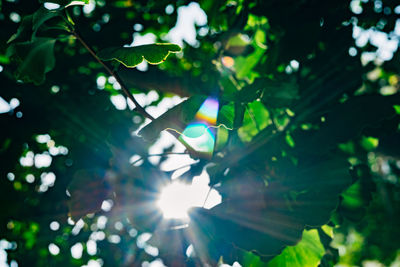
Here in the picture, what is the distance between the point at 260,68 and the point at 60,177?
1.64 meters

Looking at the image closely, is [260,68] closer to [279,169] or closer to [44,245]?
[279,169]

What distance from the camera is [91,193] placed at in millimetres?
1412

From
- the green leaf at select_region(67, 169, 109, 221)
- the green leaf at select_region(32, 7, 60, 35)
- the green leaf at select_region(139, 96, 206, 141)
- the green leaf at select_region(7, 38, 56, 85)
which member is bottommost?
the green leaf at select_region(67, 169, 109, 221)

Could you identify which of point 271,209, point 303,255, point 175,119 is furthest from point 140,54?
point 303,255

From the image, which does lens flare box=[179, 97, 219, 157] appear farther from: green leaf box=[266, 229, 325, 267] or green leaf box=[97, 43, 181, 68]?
green leaf box=[266, 229, 325, 267]

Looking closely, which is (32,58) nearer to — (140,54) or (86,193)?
(140,54)

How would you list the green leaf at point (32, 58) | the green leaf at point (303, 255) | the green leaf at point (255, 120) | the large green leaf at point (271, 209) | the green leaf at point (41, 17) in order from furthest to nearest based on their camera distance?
the green leaf at point (255, 120) → the green leaf at point (303, 255) → the large green leaf at point (271, 209) → the green leaf at point (32, 58) → the green leaf at point (41, 17)

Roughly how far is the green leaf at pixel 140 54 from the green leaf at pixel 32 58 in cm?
33

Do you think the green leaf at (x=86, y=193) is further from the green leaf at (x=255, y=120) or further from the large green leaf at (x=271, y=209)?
the green leaf at (x=255, y=120)

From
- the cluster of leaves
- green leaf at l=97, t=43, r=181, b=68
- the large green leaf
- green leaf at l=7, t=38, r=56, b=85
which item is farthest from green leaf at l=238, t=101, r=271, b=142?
green leaf at l=7, t=38, r=56, b=85

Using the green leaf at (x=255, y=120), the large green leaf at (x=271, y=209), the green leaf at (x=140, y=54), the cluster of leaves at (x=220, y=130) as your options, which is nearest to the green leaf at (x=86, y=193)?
the cluster of leaves at (x=220, y=130)

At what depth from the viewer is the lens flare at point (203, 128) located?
43.5 inches

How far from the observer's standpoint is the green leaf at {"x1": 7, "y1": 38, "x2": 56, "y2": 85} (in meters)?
1.17

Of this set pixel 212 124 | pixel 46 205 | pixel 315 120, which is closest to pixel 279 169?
pixel 315 120
